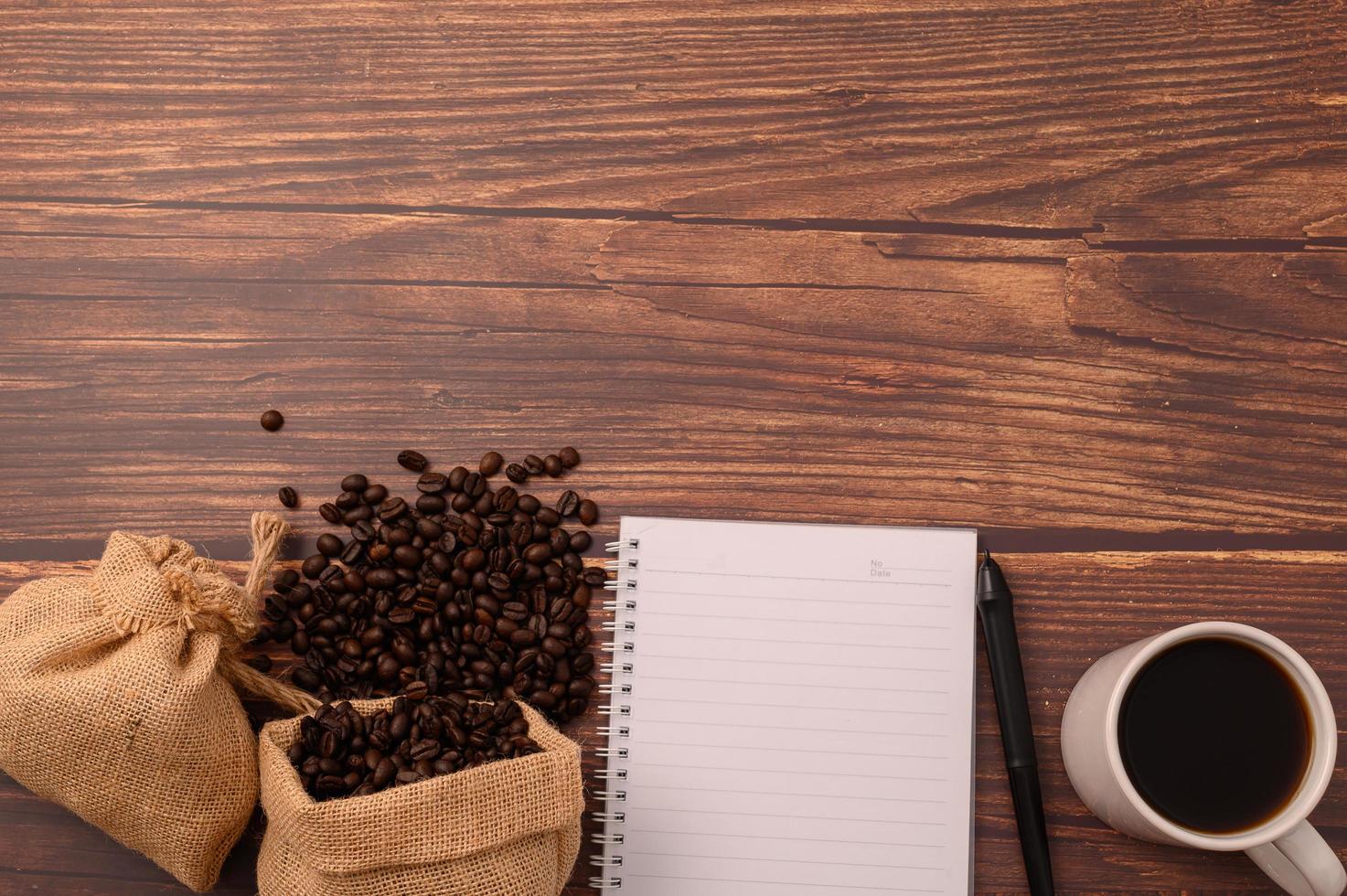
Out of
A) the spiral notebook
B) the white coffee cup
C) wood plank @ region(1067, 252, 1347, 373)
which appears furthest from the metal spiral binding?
wood plank @ region(1067, 252, 1347, 373)

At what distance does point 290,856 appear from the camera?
2.66 ft

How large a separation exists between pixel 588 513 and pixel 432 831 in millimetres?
318

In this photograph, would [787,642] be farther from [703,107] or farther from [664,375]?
[703,107]

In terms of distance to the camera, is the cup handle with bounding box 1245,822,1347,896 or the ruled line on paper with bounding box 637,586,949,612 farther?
the ruled line on paper with bounding box 637,586,949,612

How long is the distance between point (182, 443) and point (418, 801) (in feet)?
1.49

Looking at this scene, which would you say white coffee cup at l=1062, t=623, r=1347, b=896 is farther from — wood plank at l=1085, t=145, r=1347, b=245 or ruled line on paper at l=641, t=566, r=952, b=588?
wood plank at l=1085, t=145, r=1347, b=245

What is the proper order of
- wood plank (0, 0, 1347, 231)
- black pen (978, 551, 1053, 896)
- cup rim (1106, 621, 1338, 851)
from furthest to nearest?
1. wood plank (0, 0, 1347, 231)
2. black pen (978, 551, 1053, 896)
3. cup rim (1106, 621, 1338, 851)

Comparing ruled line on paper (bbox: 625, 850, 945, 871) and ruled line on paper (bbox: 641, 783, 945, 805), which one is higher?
ruled line on paper (bbox: 641, 783, 945, 805)

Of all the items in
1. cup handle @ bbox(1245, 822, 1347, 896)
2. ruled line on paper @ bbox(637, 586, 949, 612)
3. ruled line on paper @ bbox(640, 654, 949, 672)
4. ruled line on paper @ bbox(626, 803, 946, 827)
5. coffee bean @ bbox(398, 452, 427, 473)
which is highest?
coffee bean @ bbox(398, 452, 427, 473)

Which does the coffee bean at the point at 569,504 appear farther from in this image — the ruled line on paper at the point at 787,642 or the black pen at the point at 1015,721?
the black pen at the point at 1015,721

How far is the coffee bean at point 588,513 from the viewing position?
3.10ft

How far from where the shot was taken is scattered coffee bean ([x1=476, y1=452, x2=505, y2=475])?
957mm

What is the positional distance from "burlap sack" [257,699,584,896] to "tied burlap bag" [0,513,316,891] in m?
0.07

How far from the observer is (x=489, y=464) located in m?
0.96
